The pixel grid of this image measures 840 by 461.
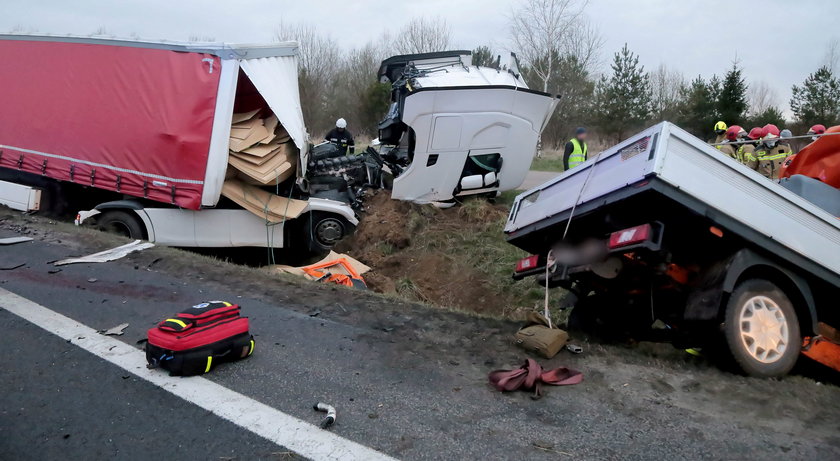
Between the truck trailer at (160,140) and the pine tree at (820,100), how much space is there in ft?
84.1

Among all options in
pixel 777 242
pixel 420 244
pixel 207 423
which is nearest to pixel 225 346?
pixel 207 423

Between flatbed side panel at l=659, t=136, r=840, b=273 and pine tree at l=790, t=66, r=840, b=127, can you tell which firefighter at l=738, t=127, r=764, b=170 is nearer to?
flatbed side panel at l=659, t=136, r=840, b=273

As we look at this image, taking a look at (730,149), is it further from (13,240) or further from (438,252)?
(13,240)

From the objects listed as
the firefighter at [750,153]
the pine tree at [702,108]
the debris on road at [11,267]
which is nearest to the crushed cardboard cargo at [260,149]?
the debris on road at [11,267]

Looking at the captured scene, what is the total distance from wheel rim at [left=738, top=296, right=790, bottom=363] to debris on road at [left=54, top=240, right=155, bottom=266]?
19.4ft

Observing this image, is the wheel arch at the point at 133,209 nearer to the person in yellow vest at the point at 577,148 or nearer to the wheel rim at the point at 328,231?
the wheel rim at the point at 328,231

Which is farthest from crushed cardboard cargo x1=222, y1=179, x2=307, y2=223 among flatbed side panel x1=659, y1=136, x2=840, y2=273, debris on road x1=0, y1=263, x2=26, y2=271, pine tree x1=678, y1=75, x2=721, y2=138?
pine tree x1=678, y1=75, x2=721, y2=138

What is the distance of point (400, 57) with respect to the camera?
10.4 metres

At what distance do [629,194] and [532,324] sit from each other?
4.73 feet

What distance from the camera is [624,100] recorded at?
29922 mm

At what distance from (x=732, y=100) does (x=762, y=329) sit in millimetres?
25069

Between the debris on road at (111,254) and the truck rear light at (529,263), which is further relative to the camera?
the debris on road at (111,254)

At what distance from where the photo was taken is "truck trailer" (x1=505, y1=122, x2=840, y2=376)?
12.2 feet

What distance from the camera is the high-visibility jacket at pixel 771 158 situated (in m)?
9.37
